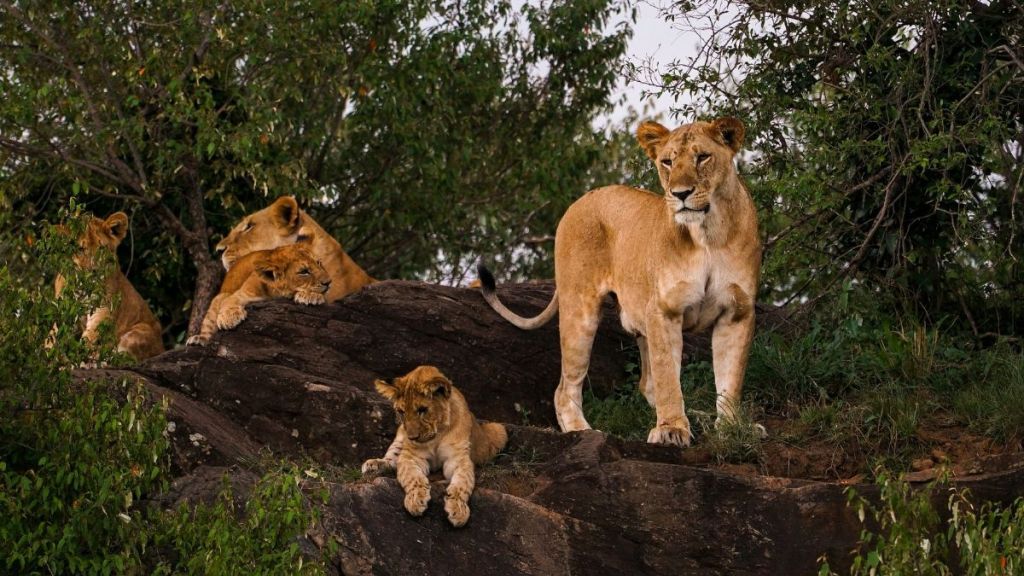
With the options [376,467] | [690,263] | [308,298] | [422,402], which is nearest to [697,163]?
[690,263]

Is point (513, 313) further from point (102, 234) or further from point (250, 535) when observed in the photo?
point (250, 535)

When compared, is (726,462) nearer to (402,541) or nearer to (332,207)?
(402,541)

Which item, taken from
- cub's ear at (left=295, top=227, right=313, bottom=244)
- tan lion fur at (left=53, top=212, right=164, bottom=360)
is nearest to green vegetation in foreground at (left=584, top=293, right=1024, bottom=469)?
cub's ear at (left=295, top=227, right=313, bottom=244)

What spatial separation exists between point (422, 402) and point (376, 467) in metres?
0.45

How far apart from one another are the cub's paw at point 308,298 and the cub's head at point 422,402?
7.10ft

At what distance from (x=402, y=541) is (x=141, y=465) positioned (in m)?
1.22

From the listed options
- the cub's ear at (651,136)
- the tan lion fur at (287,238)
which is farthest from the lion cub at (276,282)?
the cub's ear at (651,136)

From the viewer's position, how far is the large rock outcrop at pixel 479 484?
733 centimetres

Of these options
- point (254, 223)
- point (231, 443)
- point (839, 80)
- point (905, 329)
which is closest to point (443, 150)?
point (254, 223)

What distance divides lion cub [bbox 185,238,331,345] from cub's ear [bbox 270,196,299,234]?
83cm

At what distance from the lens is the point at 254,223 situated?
11203mm

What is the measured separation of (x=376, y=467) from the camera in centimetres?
784

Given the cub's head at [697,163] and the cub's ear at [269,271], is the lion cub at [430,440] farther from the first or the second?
the cub's ear at [269,271]

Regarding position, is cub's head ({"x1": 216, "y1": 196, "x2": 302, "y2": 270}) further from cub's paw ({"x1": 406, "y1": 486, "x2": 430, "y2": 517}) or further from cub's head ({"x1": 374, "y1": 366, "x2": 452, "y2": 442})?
cub's paw ({"x1": 406, "y1": 486, "x2": 430, "y2": 517})
